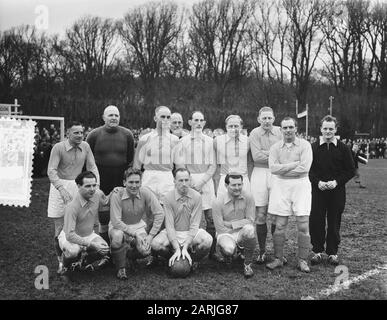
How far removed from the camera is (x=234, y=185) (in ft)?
17.0

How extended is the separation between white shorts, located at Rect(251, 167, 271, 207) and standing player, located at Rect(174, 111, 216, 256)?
545mm

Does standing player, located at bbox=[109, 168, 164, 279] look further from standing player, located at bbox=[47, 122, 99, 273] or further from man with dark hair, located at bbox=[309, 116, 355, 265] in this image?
man with dark hair, located at bbox=[309, 116, 355, 265]

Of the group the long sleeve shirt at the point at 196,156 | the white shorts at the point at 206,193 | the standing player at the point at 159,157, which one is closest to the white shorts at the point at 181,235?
the standing player at the point at 159,157

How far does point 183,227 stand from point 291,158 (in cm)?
→ 152

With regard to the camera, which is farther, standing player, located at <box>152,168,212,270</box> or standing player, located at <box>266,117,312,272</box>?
standing player, located at <box>266,117,312,272</box>

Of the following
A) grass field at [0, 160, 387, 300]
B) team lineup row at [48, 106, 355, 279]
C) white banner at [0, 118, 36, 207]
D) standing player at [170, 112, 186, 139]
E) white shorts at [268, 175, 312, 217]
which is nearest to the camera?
grass field at [0, 160, 387, 300]

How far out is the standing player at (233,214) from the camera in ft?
17.0

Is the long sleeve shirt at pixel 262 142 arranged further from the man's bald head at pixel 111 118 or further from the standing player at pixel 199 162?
the man's bald head at pixel 111 118

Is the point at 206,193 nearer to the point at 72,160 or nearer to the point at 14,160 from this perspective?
the point at 72,160

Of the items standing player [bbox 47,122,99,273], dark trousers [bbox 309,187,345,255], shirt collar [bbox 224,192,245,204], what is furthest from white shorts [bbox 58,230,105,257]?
dark trousers [bbox 309,187,345,255]

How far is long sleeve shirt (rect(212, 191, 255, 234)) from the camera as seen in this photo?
17.5 ft
